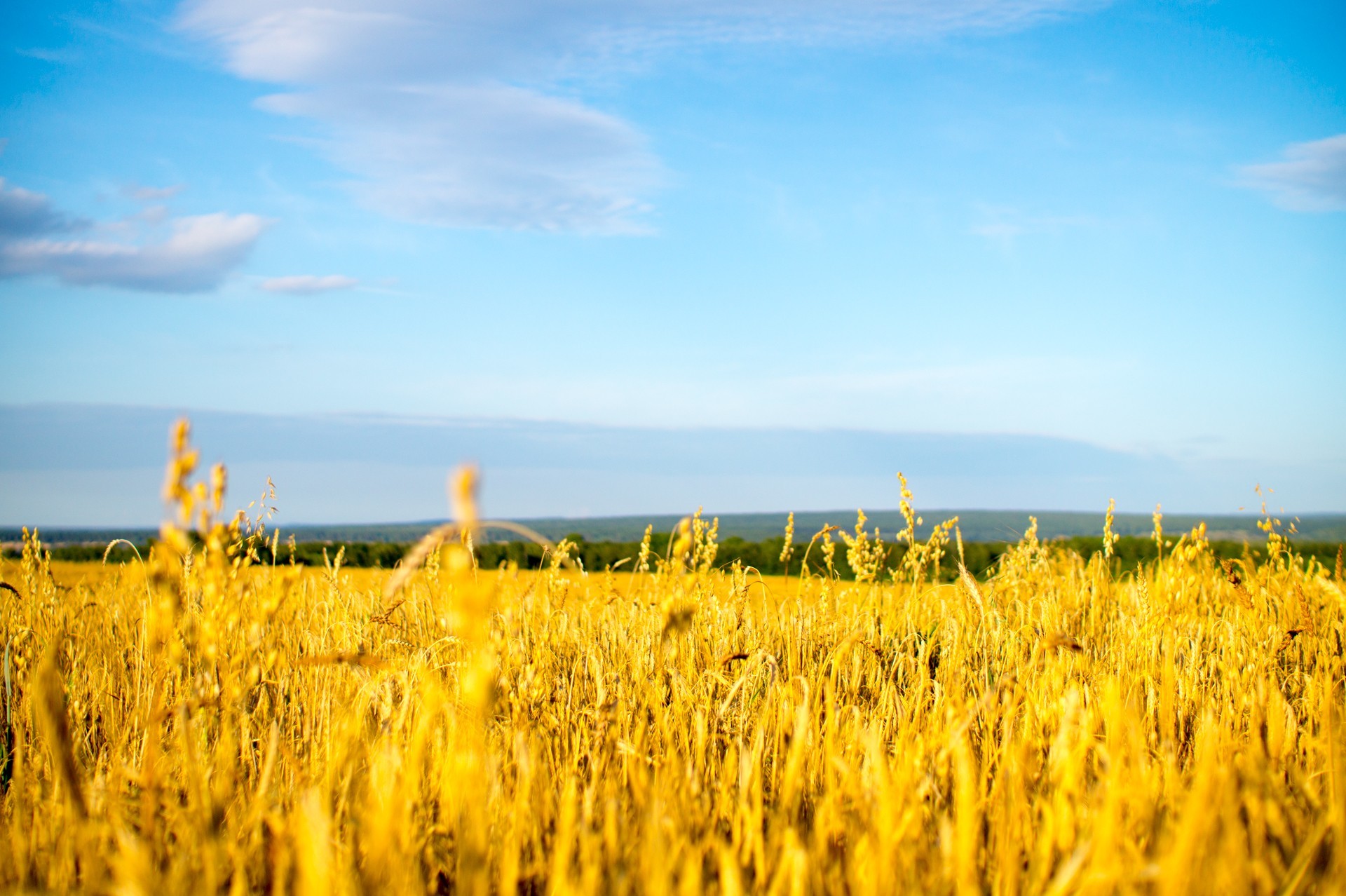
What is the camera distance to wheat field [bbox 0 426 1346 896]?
1557 millimetres

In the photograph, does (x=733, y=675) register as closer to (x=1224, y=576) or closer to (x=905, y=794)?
(x=905, y=794)

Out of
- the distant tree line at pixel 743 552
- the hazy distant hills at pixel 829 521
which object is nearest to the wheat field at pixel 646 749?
the distant tree line at pixel 743 552

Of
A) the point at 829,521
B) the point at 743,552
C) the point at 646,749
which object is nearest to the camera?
the point at 646,749

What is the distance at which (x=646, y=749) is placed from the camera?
241 centimetres

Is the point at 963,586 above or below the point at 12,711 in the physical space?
above

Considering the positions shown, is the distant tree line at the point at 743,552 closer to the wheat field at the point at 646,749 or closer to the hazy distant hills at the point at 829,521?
the wheat field at the point at 646,749

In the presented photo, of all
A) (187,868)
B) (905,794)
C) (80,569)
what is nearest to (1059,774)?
(905,794)

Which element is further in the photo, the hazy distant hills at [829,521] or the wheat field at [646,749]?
the hazy distant hills at [829,521]

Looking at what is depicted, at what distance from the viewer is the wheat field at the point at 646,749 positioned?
1557 millimetres

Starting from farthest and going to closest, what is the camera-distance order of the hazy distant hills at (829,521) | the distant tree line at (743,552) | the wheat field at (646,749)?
the hazy distant hills at (829,521) → the distant tree line at (743,552) → the wheat field at (646,749)

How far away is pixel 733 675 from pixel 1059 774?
1454mm

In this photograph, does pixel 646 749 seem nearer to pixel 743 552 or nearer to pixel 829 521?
pixel 743 552

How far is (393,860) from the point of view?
1406mm

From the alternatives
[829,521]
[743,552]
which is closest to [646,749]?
[743,552]
